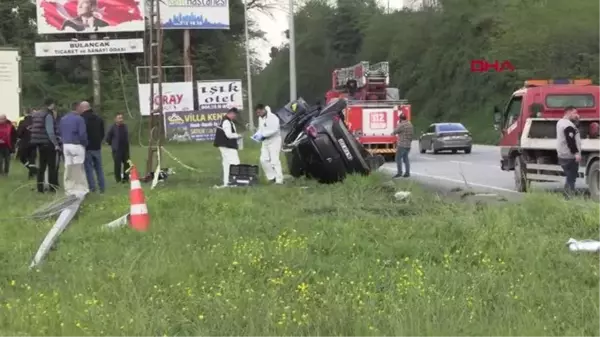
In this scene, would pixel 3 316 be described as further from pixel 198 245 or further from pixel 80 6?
pixel 80 6

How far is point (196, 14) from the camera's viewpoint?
142 ft

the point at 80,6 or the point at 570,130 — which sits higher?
the point at 80,6

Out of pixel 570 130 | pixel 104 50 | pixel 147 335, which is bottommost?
pixel 147 335

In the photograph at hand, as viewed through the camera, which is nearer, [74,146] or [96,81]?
[74,146]

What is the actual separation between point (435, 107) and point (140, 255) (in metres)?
59.9

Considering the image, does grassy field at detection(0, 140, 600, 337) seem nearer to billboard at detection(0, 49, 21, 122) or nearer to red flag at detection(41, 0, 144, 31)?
billboard at detection(0, 49, 21, 122)

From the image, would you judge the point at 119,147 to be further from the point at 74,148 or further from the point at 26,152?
the point at 74,148

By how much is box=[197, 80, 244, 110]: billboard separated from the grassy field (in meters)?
24.4

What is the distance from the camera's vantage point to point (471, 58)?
6194cm

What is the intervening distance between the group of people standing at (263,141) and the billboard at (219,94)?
63.4 feet

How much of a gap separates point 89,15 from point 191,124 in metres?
10.9

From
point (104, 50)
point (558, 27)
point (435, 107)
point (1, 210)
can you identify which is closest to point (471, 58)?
Result: point (435, 107)

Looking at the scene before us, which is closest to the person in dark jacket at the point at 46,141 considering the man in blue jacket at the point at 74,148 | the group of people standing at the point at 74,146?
the group of people standing at the point at 74,146

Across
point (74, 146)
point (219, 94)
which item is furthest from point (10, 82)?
point (74, 146)
